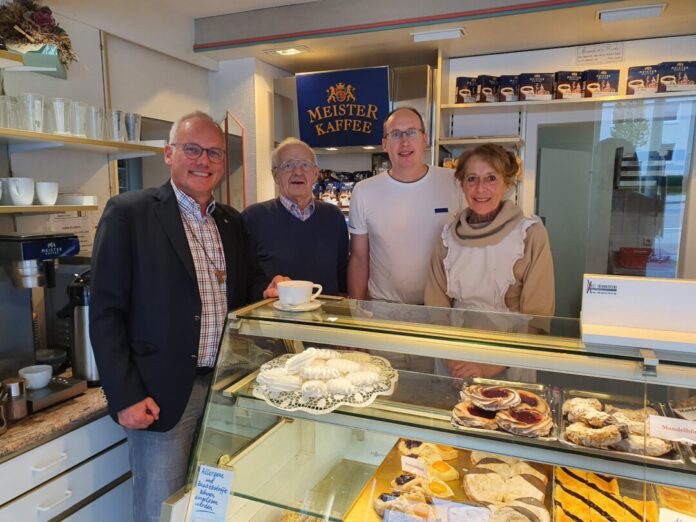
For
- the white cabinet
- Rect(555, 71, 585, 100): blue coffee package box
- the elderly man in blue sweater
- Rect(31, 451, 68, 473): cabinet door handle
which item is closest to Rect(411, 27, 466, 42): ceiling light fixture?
Rect(555, 71, 585, 100): blue coffee package box

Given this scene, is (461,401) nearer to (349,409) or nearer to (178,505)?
(349,409)

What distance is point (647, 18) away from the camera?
3020mm

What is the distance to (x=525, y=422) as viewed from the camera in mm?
1168

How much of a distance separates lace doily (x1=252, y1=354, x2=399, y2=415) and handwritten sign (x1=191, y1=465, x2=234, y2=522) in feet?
0.73

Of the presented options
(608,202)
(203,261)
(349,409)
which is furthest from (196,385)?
(608,202)

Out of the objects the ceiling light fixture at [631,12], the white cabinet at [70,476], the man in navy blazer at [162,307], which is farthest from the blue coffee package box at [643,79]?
the white cabinet at [70,476]

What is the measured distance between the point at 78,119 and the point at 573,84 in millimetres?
3039

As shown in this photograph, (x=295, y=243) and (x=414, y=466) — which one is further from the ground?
(x=295, y=243)

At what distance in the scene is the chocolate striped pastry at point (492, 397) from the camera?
4.01 ft

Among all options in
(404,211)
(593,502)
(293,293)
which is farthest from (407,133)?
(593,502)

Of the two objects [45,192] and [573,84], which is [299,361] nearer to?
[45,192]

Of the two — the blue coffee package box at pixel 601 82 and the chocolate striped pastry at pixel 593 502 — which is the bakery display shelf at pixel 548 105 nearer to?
the blue coffee package box at pixel 601 82

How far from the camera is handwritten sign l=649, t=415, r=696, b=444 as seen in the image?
109cm

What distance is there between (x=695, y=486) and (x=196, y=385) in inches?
56.0
